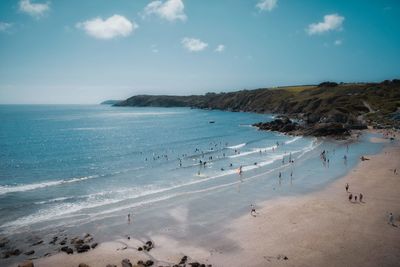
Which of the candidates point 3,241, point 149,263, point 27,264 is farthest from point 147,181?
point 27,264

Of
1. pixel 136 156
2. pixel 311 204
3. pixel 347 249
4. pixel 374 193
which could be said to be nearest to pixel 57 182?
pixel 136 156

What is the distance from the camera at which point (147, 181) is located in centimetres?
4606

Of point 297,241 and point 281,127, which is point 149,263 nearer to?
point 297,241

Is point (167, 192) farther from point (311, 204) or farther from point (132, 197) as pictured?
point (311, 204)

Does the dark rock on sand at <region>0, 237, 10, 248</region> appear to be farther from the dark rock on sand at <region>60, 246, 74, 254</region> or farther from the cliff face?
the cliff face

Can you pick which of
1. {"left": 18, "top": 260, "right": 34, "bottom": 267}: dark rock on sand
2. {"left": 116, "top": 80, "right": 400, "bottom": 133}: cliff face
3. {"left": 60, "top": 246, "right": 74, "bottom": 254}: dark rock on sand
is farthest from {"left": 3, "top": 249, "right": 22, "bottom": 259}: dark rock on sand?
{"left": 116, "top": 80, "right": 400, "bottom": 133}: cliff face

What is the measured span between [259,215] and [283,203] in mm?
4569

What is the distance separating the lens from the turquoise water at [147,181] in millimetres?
31094

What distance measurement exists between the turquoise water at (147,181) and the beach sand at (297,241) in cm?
264

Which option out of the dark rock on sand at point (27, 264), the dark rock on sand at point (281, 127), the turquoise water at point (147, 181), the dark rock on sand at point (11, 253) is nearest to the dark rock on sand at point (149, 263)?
the turquoise water at point (147, 181)

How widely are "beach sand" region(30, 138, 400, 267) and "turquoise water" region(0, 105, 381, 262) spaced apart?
8.66 feet

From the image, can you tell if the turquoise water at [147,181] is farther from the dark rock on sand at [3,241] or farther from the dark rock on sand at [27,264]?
the dark rock on sand at [27,264]

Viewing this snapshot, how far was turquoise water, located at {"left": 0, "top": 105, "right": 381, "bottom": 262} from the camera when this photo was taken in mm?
31094

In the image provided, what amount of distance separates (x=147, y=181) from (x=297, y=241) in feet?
82.1
